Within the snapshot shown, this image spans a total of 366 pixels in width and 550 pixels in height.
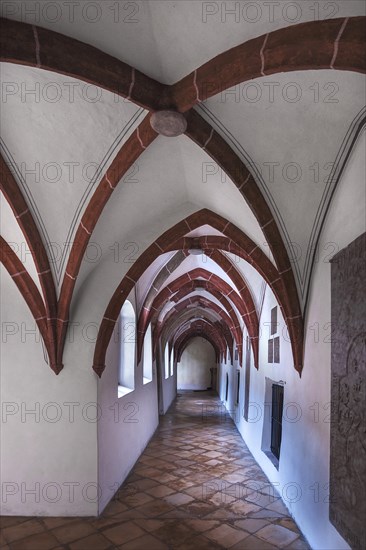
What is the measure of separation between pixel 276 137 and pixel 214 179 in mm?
942

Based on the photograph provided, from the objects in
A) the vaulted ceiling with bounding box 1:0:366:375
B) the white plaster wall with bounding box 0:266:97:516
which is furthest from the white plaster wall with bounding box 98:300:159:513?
the vaulted ceiling with bounding box 1:0:366:375

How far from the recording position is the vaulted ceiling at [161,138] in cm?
246

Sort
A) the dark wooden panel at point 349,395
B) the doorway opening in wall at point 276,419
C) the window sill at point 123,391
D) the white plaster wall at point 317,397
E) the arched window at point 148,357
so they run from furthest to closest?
1. the arched window at point 148,357
2. the window sill at point 123,391
3. the doorway opening in wall at point 276,419
4. the white plaster wall at point 317,397
5. the dark wooden panel at point 349,395

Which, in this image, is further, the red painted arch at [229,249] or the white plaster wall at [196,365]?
the white plaster wall at [196,365]

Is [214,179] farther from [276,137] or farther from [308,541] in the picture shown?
[308,541]

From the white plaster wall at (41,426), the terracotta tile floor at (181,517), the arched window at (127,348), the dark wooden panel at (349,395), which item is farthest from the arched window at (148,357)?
the dark wooden panel at (349,395)

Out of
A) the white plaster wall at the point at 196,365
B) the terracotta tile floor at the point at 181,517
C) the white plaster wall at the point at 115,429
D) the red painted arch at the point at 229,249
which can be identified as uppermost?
the red painted arch at the point at 229,249

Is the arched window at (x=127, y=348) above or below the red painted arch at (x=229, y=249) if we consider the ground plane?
below

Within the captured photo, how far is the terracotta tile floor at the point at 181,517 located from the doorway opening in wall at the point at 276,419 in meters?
0.47

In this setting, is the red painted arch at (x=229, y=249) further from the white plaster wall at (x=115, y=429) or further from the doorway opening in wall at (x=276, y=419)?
the doorway opening in wall at (x=276, y=419)

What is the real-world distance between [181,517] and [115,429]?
148 centimetres

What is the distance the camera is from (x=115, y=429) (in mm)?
5688

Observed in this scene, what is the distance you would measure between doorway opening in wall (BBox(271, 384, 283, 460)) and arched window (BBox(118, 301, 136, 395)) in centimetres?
231

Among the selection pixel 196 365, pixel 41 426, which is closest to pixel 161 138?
pixel 41 426
